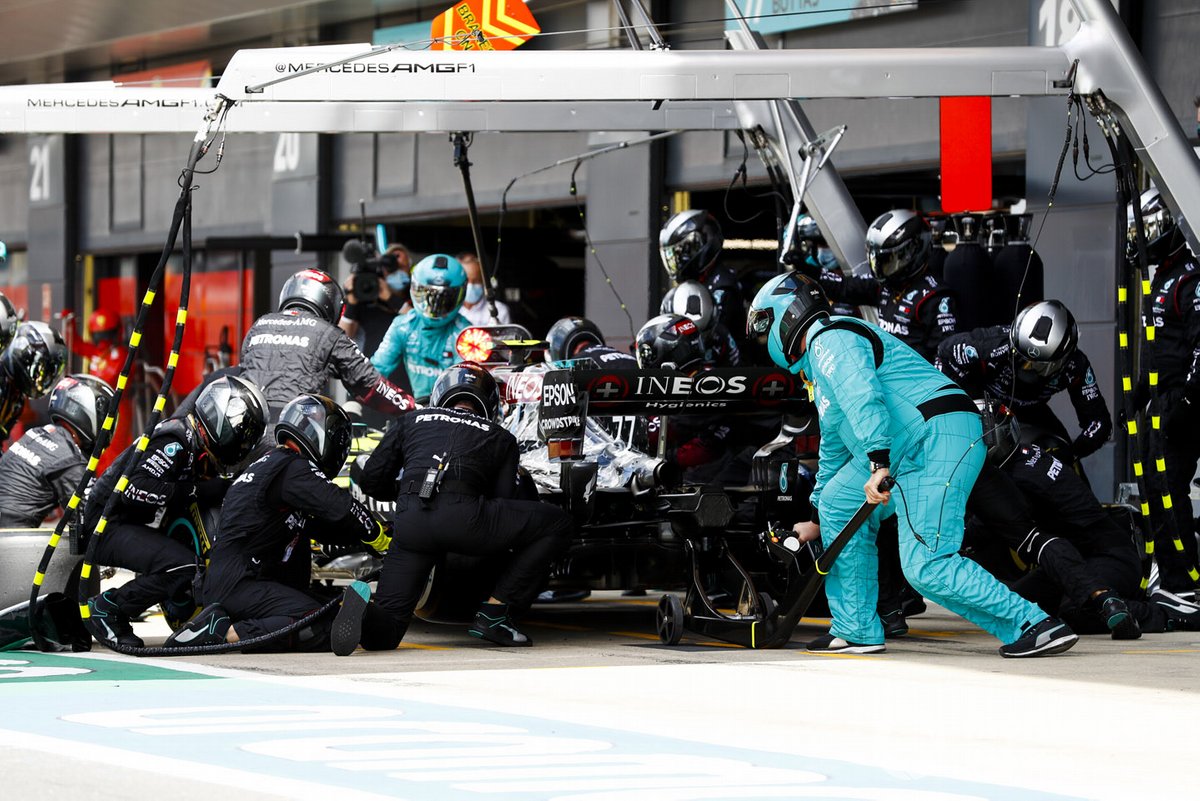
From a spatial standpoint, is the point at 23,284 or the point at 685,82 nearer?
the point at 685,82

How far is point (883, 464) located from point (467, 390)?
2182 millimetres

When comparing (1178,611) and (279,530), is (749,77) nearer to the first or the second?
(279,530)

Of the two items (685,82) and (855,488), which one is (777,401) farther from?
(685,82)

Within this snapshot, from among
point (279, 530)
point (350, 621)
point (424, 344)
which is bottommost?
point (350, 621)

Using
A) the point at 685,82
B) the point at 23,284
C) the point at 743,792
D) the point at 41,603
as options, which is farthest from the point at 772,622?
the point at 23,284

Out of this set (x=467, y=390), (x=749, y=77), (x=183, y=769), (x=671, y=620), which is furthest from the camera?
(x=749, y=77)

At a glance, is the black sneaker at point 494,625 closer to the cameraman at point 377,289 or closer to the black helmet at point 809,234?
the black helmet at point 809,234

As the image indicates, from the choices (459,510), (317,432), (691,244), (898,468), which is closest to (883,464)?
(898,468)

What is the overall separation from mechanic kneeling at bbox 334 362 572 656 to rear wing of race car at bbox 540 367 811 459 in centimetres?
26

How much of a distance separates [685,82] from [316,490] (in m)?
2.79

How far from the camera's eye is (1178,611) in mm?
10688

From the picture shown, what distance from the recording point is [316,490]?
9.38 meters

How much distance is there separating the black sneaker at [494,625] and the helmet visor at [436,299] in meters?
3.73

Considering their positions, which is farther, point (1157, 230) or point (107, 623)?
point (1157, 230)
